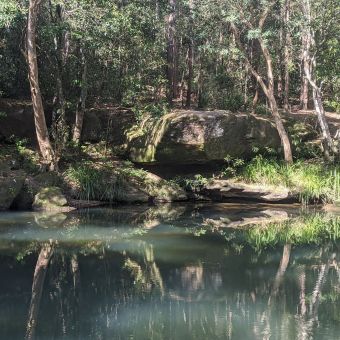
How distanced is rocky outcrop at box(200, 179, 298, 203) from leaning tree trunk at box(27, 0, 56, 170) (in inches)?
172

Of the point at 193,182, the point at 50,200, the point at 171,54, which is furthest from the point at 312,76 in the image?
the point at 50,200

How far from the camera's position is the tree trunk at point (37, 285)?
15.1 feet

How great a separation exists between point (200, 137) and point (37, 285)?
27.3 ft

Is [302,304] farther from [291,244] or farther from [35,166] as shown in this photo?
[35,166]

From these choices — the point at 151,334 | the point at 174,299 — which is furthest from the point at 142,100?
the point at 151,334

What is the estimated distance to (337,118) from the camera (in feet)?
60.0

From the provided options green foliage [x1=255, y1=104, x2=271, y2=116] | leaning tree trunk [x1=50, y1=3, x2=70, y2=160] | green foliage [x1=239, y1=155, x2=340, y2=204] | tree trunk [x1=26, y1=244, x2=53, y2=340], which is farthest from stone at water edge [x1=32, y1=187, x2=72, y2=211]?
green foliage [x1=255, y1=104, x2=271, y2=116]

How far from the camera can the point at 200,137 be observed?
44.8 feet

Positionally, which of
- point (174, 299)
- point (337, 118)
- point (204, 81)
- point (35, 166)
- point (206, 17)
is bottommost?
point (174, 299)

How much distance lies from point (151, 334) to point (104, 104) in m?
12.4

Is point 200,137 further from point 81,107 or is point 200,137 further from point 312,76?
point 81,107

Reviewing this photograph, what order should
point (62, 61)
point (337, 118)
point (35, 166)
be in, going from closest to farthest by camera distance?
point (35, 166) → point (62, 61) → point (337, 118)

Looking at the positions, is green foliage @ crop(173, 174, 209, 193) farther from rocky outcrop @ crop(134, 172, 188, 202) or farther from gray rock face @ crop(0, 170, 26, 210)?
gray rock face @ crop(0, 170, 26, 210)

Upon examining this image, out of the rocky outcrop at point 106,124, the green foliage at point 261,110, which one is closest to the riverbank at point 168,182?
the rocky outcrop at point 106,124
